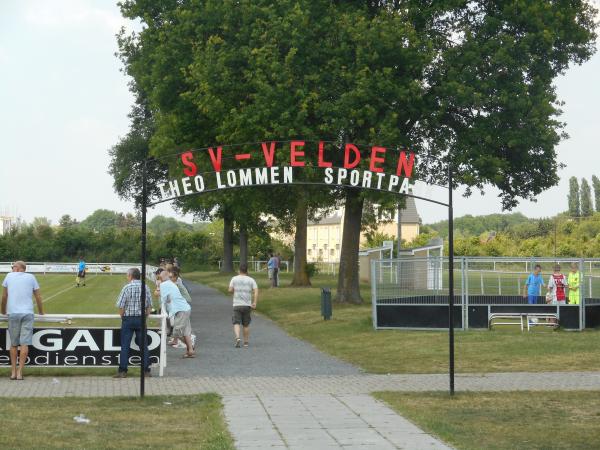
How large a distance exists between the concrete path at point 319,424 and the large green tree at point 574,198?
143935 millimetres

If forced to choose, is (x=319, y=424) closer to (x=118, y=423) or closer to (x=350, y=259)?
(x=118, y=423)

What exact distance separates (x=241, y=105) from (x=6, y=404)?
18.7 m

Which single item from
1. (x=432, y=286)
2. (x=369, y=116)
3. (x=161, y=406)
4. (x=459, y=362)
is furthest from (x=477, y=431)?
(x=369, y=116)

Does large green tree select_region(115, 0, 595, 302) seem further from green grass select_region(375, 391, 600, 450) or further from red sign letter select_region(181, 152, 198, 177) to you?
green grass select_region(375, 391, 600, 450)

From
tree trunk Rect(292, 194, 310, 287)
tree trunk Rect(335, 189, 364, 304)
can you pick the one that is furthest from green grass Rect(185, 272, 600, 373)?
tree trunk Rect(292, 194, 310, 287)

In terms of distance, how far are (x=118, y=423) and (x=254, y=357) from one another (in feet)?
26.7

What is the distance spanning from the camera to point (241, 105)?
98.0ft

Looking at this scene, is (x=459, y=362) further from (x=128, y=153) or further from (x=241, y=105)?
(x=128, y=153)

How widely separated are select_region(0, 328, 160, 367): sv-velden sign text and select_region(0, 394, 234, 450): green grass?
2.83 meters

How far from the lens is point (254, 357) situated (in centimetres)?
1895

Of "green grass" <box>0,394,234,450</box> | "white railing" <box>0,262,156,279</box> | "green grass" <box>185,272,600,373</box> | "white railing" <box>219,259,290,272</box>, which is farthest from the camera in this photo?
"white railing" <box>219,259,290,272</box>

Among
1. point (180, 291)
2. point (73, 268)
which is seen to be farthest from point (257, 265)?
point (180, 291)

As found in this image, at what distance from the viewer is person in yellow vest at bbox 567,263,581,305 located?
25.5m

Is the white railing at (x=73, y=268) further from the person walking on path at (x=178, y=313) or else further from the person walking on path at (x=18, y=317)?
the person walking on path at (x=18, y=317)
